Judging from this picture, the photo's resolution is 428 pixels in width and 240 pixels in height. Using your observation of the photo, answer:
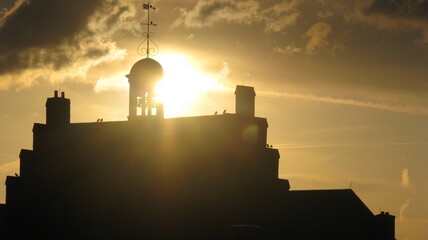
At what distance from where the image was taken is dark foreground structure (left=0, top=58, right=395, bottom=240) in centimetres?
8106

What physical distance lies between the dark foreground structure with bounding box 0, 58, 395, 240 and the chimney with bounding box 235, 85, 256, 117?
0.08 m

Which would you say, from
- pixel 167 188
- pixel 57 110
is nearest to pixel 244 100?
pixel 167 188

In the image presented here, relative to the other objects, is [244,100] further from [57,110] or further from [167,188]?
[57,110]

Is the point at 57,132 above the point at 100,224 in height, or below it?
above

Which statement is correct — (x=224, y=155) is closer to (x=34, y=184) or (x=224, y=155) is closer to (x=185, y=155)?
(x=185, y=155)

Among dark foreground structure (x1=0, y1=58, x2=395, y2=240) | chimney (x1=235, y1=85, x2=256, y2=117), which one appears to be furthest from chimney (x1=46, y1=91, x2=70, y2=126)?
chimney (x1=235, y1=85, x2=256, y2=117)

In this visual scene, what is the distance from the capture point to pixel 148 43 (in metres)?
84.2

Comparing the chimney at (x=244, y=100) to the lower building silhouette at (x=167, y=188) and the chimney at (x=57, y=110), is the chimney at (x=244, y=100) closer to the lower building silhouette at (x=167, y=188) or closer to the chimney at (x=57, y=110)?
the lower building silhouette at (x=167, y=188)

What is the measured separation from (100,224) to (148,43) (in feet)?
52.7

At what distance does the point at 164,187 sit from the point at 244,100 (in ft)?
33.3

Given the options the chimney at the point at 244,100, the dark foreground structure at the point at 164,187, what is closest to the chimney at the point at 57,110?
the dark foreground structure at the point at 164,187

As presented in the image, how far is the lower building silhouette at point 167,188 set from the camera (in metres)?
81.0

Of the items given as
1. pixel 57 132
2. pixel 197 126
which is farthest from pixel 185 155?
pixel 57 132

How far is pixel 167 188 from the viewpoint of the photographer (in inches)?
3319
